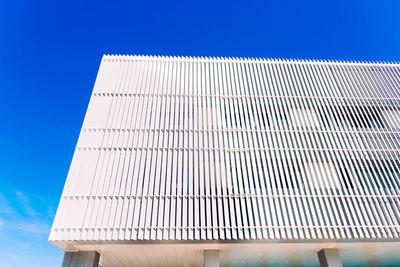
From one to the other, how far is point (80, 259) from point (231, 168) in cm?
822

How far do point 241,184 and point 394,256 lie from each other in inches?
386

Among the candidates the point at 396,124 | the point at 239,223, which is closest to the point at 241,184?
the point at 239,223

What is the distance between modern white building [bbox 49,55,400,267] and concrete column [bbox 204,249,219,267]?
48 millimetres

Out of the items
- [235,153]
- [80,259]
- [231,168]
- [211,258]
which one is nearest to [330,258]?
[211,258]

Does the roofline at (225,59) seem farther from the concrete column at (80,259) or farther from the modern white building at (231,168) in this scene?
the concrete column at (80,259)

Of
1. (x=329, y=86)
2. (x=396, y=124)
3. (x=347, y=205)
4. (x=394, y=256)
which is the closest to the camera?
(x=347, y=205)

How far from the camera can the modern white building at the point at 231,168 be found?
11.2 metres

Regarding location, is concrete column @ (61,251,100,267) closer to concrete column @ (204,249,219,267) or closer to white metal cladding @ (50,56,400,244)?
white metal cladding @ (50,56,400,244)

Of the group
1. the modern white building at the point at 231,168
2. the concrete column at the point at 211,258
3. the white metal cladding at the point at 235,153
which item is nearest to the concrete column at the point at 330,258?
the modern white building at the point at 231,168

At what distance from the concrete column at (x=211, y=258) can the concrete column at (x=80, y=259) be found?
5.08m

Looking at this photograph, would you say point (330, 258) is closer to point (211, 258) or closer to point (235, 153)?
point (211, 258)

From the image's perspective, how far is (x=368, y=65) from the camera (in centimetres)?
1855

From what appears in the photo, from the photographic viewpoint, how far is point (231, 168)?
12977 mm

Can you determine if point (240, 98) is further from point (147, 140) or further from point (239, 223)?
point (239, 223)
